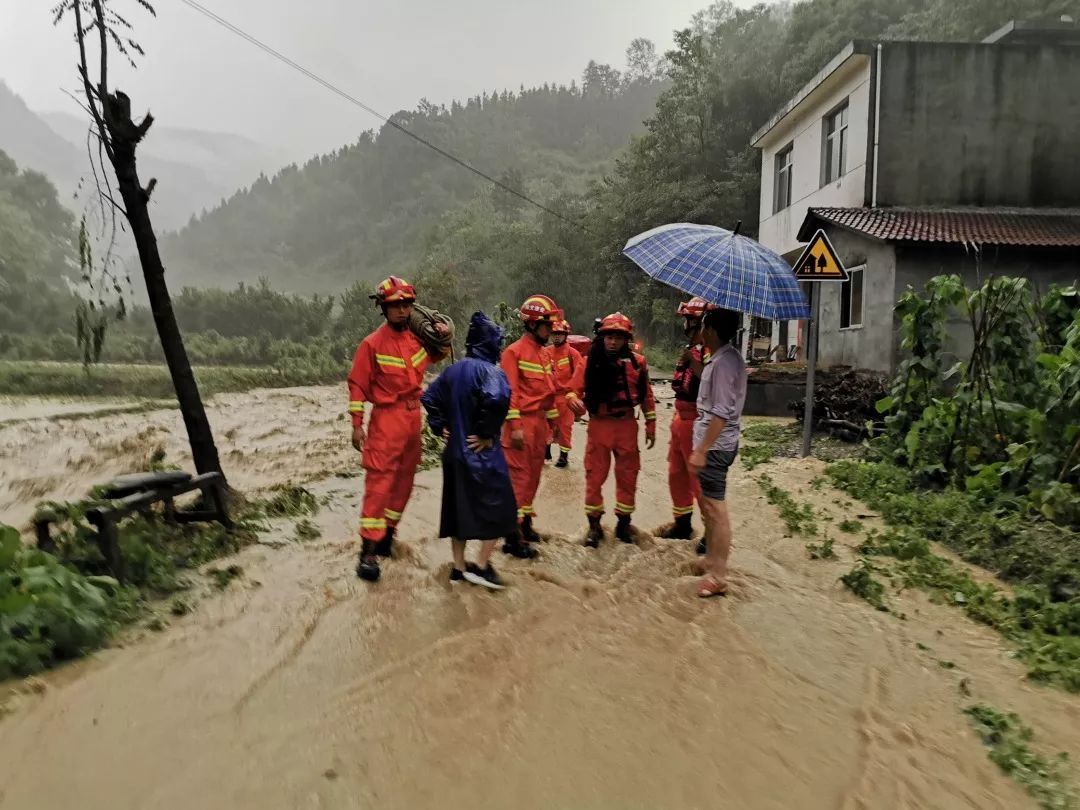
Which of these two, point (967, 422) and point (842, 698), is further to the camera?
point (967, 422)

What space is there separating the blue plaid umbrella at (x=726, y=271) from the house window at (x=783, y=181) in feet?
56.6

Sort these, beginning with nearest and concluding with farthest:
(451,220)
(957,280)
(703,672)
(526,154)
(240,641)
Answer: (703,672)
(240,641)
(957,280)
(451,220)
(526,154)

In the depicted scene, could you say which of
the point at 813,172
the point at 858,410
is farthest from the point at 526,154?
the point at 858,410

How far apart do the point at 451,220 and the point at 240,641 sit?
6056cm

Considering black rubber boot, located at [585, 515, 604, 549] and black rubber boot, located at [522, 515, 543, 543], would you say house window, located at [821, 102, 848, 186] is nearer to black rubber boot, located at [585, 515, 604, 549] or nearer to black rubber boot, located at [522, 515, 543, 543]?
black rubber boot, located at [585, 515, 604, 549]

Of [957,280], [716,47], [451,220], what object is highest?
[716,47]

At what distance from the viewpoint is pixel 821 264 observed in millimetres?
8359

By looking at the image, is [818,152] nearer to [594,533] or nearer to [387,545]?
[594,533]

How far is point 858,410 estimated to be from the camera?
10445 mm

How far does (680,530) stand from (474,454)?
7.28ft

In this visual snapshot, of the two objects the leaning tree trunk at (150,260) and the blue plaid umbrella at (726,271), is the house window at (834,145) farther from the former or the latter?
the leaning tree trunk at (150,260)

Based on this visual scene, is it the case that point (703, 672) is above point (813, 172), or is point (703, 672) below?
below

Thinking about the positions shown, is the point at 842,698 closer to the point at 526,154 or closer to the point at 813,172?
the point at 813,172

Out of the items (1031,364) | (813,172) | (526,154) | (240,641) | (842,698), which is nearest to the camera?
(842,698)
